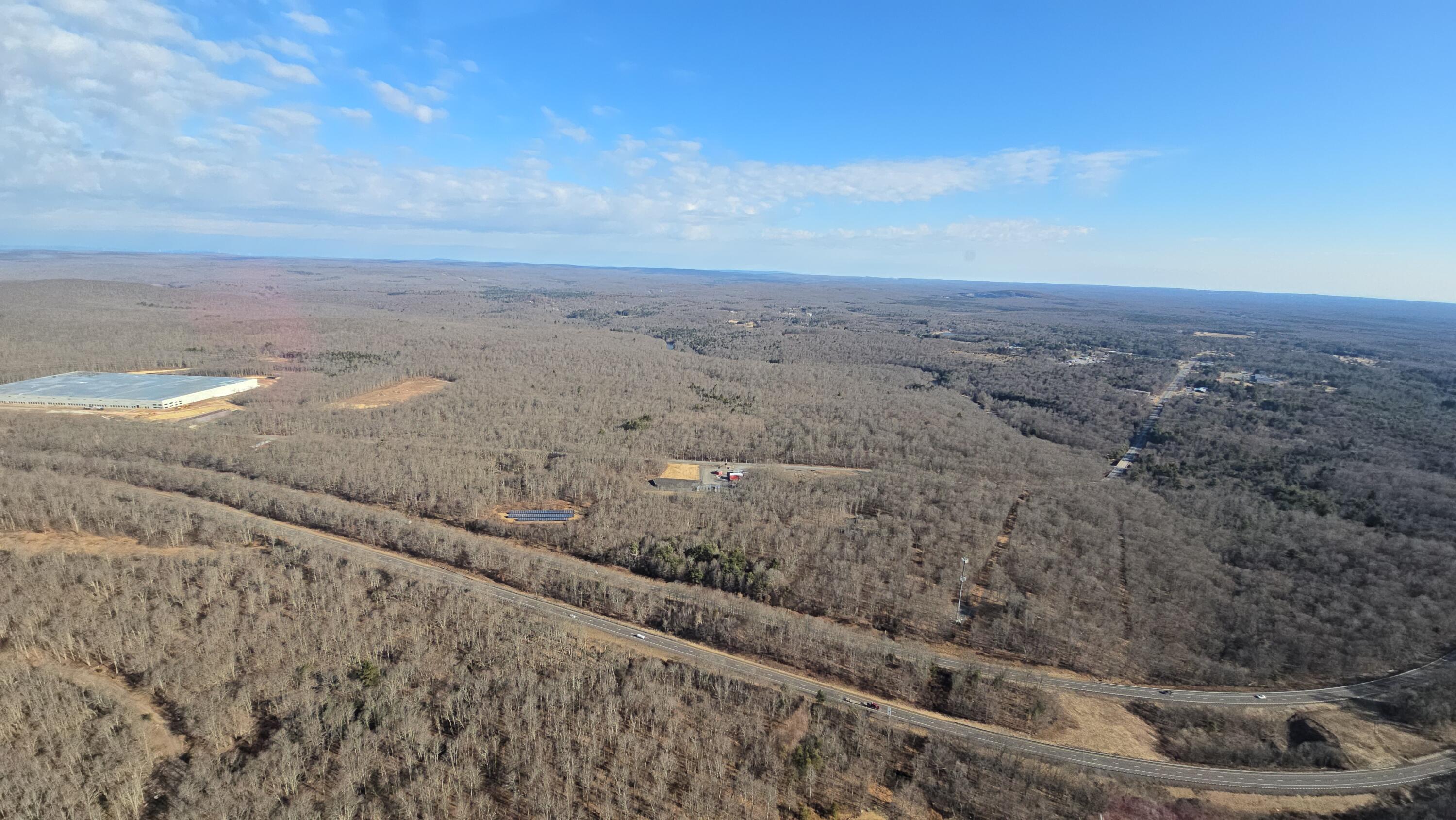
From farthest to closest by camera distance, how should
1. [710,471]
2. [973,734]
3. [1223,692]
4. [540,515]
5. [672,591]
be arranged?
[710,471] → [540,515] → [672,591] → [1223,692] → [973,734]

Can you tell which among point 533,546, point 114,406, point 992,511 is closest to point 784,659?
point 533,546

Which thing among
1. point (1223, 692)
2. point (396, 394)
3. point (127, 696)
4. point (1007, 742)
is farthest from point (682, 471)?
point (396, 394)

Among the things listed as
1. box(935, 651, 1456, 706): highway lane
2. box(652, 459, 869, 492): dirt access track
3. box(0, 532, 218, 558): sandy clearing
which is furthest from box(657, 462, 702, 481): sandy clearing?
box(0, 532, 218, 558): sandy clearing

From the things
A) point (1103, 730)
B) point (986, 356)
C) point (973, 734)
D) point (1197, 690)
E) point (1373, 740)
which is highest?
point (986, 356)

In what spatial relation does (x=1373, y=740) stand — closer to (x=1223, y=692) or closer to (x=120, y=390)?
(x=1223, y=692)

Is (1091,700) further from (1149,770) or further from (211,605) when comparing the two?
(211,605)

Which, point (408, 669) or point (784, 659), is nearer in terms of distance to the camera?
point (408, 669)

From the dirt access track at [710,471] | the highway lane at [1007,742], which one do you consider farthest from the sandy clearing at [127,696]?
the dirt access track at [710,471]

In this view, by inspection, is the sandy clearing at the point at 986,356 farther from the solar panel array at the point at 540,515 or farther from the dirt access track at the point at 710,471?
the solar panel array at the point at 540,515
